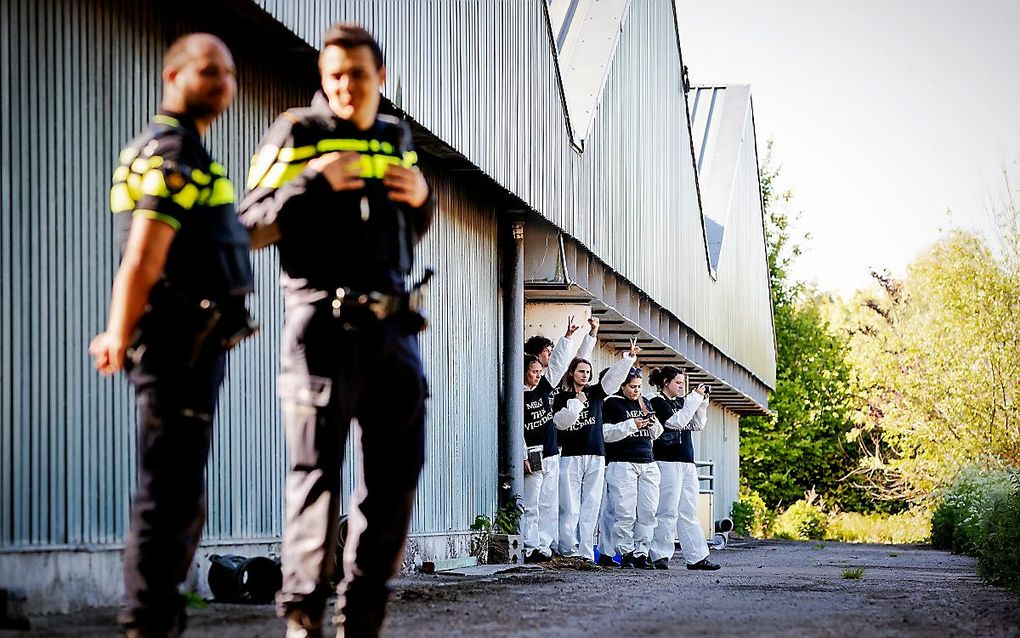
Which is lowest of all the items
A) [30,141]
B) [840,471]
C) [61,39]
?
[840,471]

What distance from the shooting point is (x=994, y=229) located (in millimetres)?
38000

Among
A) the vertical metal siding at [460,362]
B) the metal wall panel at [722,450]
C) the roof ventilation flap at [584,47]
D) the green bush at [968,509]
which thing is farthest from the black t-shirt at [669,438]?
the metal wall panel at [722,450]

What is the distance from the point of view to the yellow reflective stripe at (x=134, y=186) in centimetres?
505

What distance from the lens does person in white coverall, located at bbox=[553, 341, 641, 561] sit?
53.6ft

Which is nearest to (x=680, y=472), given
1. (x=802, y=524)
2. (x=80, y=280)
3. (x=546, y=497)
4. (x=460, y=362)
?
(x=546, y=497)

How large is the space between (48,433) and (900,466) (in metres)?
42.1

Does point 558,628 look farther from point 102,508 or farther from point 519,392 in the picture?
point 519,392

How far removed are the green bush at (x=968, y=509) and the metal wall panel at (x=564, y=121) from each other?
527 centimetres

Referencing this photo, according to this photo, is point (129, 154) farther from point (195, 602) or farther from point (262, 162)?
point (195, 602)

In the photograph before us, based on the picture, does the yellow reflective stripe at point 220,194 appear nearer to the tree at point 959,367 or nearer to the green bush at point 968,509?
the green bush at point 968,509

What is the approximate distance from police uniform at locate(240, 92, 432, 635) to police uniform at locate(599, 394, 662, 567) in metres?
11.8

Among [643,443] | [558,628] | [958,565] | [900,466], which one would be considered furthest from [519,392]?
[900,466]

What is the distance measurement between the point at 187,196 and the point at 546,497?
444 inches

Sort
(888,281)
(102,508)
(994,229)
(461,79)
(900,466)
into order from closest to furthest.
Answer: (102,508)
(461,79)
(994,229)
(900,466)
(888,281)
